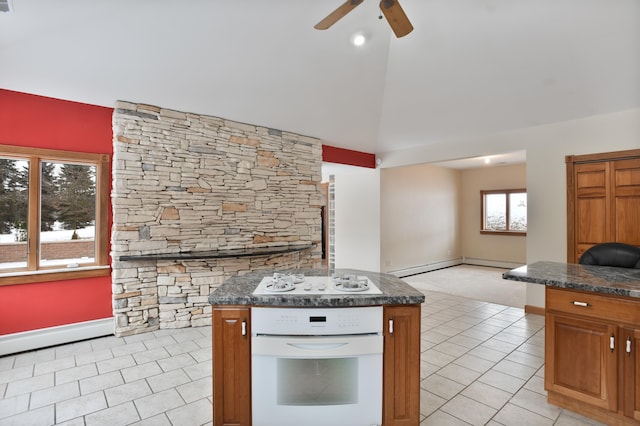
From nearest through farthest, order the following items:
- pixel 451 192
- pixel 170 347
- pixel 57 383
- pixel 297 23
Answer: pixel 57 383 → pixel 297 23 → pixel 170 347 → pixel 451 192

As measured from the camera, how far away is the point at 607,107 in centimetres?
380

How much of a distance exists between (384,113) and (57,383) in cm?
475

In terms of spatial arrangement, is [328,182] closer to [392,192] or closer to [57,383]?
[392,192]

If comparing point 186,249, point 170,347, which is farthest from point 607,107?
point 170,347

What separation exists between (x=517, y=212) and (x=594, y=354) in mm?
7142

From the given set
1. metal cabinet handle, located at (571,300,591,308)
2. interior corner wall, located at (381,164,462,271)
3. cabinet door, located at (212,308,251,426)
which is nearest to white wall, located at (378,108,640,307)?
interior corner wall, located at (381,164,462,271)

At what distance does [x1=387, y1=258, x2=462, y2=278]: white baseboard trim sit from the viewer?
7087 mm

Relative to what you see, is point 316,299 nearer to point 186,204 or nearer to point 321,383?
point 321,383

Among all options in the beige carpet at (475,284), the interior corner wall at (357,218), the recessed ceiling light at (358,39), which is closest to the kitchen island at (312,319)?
the recessed ceiling light at (358,39)

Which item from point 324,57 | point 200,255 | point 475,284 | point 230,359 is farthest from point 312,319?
point 475,284

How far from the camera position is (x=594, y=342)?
208 centimetres

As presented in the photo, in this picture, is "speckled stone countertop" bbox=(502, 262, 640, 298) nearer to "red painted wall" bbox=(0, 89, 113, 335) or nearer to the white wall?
the white wall

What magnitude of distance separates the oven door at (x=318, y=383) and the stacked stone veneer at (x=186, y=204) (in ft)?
8.08

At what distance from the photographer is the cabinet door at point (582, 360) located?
2.02 m
